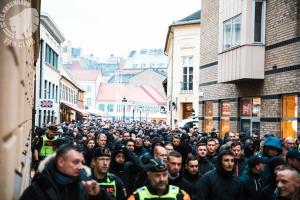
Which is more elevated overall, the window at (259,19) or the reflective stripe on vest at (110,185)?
the window at (259,19)

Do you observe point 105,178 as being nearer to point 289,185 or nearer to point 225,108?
point 289,185

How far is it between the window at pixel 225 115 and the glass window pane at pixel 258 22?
4372mm

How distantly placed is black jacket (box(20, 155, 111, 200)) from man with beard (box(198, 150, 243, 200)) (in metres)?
2.50

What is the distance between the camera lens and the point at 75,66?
382 ft

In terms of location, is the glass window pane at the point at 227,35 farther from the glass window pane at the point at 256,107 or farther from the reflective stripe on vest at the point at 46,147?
the reflective stripe on vest at the point at 46,147

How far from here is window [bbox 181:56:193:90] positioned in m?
39.3

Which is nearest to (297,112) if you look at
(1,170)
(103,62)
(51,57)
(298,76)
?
(298,76)

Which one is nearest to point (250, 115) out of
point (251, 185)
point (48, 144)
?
point (48, 144)

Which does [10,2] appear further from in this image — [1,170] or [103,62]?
[103,62]

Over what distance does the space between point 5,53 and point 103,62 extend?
495 ft

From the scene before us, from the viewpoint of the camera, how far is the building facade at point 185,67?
38406mm

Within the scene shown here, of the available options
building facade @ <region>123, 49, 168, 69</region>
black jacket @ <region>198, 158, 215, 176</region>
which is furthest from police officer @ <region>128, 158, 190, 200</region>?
building facade @ <region>123, 49, 168, 69</region>

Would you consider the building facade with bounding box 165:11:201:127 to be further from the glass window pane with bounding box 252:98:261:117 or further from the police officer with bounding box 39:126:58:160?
the police officer with bounding box 39:126:58:160

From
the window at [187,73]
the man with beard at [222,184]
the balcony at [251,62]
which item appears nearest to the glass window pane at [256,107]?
the balcony at [251,62]
